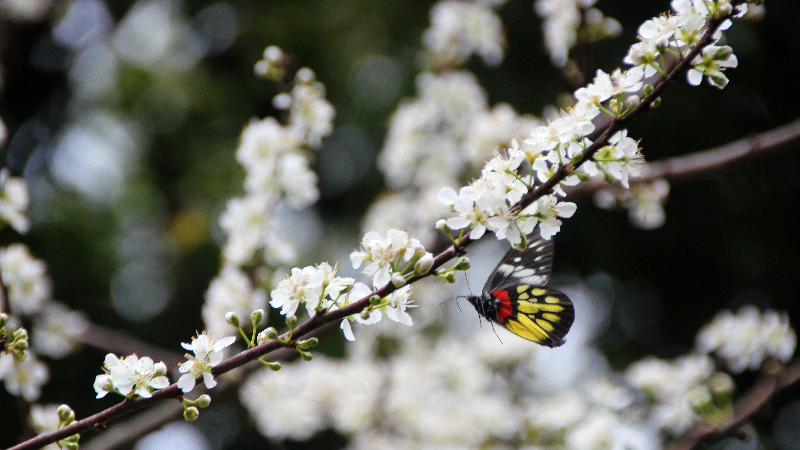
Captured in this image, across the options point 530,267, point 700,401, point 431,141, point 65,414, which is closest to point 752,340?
point 700,401

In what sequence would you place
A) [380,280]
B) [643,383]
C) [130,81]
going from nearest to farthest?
[380,280], [643,383], [130,81]

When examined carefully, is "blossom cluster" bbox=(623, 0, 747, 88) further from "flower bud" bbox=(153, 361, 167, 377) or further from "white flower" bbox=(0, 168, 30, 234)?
"white flower" bbox=(0, 168, 30, 234)

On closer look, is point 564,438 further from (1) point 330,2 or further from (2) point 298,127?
(1) point 330,2

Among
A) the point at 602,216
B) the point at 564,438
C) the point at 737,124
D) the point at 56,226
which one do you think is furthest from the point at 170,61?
the point at 737,124

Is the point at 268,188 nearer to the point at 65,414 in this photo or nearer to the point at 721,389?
the point at 65,414

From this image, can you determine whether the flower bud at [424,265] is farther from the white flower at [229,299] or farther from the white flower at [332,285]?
the white flower at [229,299]

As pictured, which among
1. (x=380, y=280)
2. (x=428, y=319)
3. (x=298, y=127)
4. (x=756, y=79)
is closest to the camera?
(x=380, y=280)
